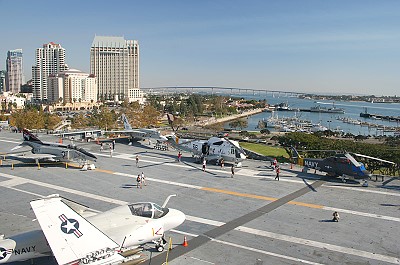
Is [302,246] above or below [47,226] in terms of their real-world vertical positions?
below

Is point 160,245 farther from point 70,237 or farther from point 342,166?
point 342,166

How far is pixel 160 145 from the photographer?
46125mm

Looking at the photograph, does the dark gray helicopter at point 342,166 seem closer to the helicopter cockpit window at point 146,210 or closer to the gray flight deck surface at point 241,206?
the gray flight deck surface at point 241,206

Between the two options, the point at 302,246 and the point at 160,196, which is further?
the point at 160,196

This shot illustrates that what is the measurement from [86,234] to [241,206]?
1306 cm

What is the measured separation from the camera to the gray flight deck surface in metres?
16.5

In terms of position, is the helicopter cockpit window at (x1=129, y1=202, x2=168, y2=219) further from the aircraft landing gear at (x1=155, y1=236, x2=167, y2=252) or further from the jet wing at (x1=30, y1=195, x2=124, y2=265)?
the jet wing at (x1=30, y1=195, x2=124, y2=265)

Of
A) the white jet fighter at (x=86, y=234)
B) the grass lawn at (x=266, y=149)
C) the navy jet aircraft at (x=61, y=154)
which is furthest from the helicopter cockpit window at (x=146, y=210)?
the grass lawn at (x=266, y=149)

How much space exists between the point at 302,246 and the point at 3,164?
105ft

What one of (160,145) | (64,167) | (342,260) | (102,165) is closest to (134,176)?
(102,165)

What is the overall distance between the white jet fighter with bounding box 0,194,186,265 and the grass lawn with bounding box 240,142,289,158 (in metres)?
35.0

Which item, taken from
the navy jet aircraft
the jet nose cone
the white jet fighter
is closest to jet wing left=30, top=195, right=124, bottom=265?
the white jet fighter

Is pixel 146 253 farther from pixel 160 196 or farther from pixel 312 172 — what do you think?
pixel 312 172

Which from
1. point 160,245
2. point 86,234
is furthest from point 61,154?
point 86,234
